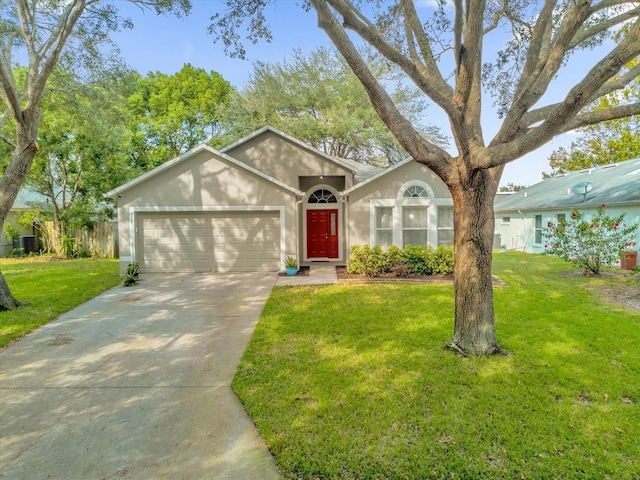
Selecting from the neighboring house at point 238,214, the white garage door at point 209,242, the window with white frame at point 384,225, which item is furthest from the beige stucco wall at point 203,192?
the window with white frame at point 384,225

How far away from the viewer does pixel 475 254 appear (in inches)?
196

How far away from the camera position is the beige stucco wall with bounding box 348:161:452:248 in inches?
493

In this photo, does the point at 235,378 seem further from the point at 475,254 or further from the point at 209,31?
the point at 209,31

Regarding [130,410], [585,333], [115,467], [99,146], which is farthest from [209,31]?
[99,146]

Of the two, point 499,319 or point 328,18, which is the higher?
point 328,18

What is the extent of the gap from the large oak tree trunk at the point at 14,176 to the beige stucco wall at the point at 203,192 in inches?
163

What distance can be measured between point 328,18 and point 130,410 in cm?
549

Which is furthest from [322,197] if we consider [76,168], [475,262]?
[76,168]

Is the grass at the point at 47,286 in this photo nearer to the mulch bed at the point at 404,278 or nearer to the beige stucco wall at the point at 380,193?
the mulch bed at the point at 404,278

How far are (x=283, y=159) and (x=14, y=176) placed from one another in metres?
8.59

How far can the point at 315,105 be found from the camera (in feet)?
77.3

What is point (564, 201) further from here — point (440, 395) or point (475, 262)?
point (440, 395)

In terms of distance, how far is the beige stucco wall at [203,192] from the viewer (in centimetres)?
1215

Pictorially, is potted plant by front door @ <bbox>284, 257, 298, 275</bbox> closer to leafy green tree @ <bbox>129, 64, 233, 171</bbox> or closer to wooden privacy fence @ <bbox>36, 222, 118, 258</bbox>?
wooden privacy fence @ <bbox>36, 222, 118, 258</bbox>
